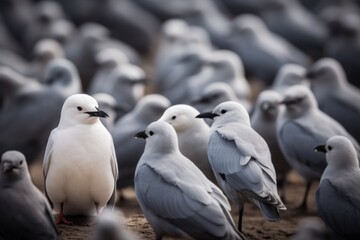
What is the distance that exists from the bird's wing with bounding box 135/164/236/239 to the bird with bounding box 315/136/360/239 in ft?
3.43

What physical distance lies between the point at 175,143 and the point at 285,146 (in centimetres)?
255

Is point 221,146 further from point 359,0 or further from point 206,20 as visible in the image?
point 359,0

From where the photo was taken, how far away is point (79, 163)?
7551mm

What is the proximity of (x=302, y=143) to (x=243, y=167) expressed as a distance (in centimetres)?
201

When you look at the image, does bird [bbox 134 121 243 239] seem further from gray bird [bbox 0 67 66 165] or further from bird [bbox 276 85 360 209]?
gray bird [bbox 0 67 66 165]

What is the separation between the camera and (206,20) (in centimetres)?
2070

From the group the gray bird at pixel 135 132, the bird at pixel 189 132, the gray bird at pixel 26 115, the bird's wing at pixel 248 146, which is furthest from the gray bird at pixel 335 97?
the bird's wing at pixel 248 146

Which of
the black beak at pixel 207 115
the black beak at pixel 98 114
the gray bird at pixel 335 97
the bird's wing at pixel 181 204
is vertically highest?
the black beak at pixel 98 114

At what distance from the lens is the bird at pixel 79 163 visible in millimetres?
7562

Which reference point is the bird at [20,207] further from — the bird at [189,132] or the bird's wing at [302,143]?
the bird's wing at [302,143]

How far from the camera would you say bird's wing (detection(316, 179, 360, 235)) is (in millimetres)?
7254

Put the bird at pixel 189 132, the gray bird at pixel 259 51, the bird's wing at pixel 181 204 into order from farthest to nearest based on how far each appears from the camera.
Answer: the gray bird at pixel 259 51, the bird at pixel 189 132, the bird's wing at pixel 181 204

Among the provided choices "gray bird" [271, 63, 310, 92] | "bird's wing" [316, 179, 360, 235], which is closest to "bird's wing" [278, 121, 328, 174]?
"bird's wing" [316, 179, 360, 235]

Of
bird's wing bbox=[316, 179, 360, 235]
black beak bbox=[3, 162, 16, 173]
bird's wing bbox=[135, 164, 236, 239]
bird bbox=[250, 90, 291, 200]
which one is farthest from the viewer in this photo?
bird bbox=[250, 90, 291, 200]
